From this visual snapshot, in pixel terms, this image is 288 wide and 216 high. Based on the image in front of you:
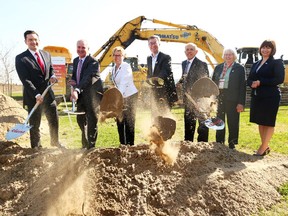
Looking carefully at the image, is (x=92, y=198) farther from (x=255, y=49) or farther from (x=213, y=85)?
(x=255, y=49)

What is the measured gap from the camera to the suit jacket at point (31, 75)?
4564 mm

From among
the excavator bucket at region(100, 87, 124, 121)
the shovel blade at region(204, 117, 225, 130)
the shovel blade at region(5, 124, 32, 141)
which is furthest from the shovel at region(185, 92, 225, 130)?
the shovel blade at region(5, 124, 32, 141)

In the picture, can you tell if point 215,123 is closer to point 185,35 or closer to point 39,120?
point 39,120

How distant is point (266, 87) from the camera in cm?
478

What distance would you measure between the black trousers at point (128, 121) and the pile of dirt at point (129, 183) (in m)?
0.99

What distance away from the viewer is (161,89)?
4.70 metres

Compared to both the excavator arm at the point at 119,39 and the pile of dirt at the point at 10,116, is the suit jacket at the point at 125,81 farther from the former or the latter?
the excavator arm at the point at 119,39

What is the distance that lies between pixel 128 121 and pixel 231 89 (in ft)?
5.70

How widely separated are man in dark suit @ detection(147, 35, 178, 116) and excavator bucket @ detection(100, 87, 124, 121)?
547mm

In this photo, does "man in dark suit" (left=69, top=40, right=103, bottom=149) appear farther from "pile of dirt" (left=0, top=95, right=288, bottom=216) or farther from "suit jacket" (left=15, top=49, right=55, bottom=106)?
"pile of dirt" (left=0, top=95, right=288, bottom=216)

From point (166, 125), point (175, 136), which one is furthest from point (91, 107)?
point (175, 136)

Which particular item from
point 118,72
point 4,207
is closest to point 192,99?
point 118,72

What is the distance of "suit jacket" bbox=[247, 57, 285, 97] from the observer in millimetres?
4648

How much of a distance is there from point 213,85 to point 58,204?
295 centimetres
